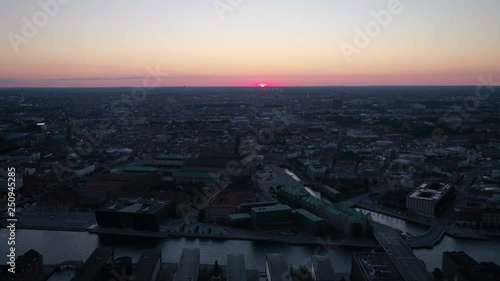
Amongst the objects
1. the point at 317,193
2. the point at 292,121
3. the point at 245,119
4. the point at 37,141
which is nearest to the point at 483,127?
the point at 292,121

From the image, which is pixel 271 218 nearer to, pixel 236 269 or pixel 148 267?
pixel 236 269

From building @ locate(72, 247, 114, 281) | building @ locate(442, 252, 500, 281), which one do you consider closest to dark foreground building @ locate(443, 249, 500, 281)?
building @ locate(442, 252, 500, 281)

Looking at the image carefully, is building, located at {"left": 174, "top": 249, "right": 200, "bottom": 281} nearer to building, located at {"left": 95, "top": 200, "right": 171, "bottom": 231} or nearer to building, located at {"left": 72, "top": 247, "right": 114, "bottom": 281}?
building, located at {"left": 72, "top": 247, "right": 114, "bottom": 281}

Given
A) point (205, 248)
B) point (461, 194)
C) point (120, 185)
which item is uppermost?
point (120, 185)

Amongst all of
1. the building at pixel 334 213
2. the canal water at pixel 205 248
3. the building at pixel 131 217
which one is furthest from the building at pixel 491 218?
the building at pixel 131 217

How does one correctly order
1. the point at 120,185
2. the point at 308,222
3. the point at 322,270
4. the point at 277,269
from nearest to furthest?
the point at 322,270
the point at 277,269
the point at 308,222
the point at 120,185

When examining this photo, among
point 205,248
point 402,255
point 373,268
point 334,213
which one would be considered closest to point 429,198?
point 334,213

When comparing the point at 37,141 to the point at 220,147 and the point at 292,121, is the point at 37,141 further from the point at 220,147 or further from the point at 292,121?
the point at 292,121

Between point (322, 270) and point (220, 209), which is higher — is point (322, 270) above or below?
above

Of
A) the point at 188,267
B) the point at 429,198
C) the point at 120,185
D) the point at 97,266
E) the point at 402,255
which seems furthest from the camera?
the point at 120,185
